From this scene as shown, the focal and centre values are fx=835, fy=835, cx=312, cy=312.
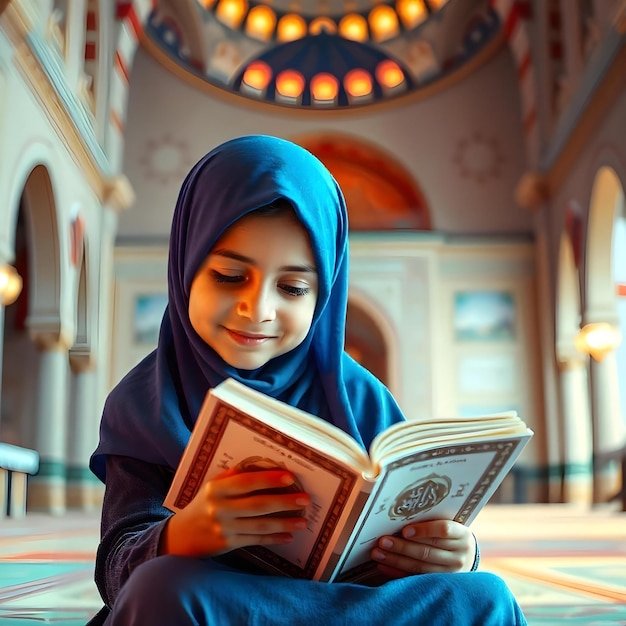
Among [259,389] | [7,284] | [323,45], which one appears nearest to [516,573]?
[259,389]

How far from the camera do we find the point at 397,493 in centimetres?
122

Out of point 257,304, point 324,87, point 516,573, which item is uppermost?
point 324,87

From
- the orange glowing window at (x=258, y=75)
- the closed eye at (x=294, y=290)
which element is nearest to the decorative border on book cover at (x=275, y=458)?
the closed eye at (x=294, y=290)

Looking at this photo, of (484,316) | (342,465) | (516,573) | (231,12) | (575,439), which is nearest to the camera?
(342,465)

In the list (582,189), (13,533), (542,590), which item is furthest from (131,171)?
Result: (542,590)

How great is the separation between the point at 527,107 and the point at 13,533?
36.8ft

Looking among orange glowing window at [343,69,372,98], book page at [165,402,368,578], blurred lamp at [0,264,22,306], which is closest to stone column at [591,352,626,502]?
blurred lamp at [0,264,22,306]

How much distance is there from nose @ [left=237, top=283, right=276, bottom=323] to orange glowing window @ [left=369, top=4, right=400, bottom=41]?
1653 cm

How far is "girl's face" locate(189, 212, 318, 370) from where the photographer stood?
4.51 feet

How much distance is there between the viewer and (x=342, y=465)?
1.11 metres

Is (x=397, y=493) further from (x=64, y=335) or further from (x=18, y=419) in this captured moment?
(x=18, y=419)

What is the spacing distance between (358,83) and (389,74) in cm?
64

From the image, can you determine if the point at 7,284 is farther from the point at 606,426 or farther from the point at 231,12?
the point at 231,12

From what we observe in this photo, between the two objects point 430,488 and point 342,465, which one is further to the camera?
point 430,488
